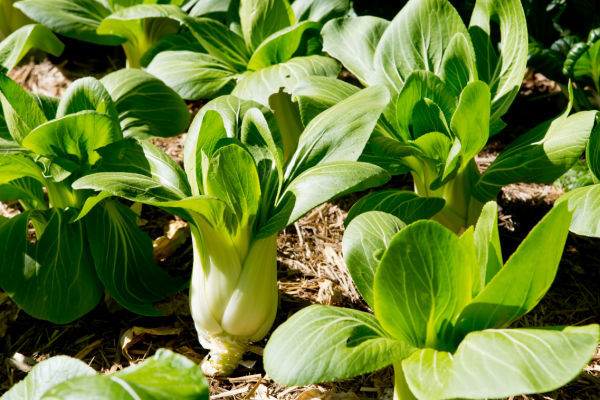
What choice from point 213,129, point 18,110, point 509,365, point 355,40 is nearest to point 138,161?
point 213,129

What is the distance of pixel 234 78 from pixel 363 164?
39.2 inches

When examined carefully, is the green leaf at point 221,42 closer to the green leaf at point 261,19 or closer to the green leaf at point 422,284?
the green leaf at point 261,19

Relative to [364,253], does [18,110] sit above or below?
above

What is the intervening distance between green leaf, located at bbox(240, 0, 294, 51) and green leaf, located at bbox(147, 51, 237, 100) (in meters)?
0.16

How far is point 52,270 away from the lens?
5.34 feet

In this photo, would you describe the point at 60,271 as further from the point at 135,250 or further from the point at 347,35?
the point at 347,35

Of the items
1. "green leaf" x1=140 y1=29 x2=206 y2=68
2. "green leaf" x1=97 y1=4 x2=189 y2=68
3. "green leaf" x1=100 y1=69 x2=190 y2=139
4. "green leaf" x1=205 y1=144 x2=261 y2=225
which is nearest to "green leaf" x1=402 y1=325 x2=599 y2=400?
"green leaf" x1=205 y1=144 x2=261 y2=225

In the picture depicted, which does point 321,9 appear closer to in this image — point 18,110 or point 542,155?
point 542,155

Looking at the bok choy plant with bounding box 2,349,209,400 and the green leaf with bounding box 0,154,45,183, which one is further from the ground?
the green leaf with bounding box 0,154,45,183

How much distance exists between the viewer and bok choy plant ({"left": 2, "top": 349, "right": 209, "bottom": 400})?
0.93 metres

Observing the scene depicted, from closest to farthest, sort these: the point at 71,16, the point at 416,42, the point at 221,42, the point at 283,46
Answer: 1. the point at 416,42
2. the point at 283,46
3. the point at 221,42
4. the point at 71,16

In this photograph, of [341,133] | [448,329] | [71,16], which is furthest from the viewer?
[71,16]

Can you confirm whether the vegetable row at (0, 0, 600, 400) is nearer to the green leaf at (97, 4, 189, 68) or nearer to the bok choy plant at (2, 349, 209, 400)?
the green leaf at (97, 4, 189, 68)

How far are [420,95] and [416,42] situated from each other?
12.2 inches
